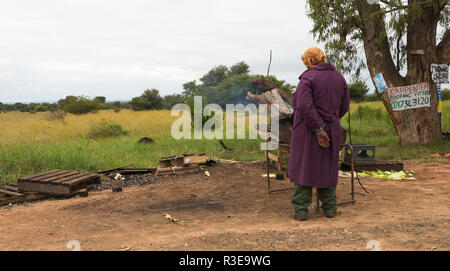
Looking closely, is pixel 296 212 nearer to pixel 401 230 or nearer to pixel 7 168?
pixel 401 230

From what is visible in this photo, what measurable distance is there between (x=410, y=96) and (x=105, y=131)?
11936 mm

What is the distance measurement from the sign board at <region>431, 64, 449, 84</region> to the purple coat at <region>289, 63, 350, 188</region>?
7586 millimetres

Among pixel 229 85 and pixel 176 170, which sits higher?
pixel 229 85

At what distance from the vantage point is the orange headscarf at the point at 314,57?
417 centimetres

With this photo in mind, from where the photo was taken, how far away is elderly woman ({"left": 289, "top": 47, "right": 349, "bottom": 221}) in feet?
13.1

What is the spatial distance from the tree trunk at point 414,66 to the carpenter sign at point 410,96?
13cm

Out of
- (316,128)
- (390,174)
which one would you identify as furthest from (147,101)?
(316,128)

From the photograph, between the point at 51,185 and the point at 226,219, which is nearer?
the point at 226,219

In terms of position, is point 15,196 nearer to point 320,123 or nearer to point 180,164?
→ point 180,164

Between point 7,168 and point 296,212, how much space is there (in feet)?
22.2

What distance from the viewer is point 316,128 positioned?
3951 mm

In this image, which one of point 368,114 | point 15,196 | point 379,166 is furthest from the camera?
point 368,114

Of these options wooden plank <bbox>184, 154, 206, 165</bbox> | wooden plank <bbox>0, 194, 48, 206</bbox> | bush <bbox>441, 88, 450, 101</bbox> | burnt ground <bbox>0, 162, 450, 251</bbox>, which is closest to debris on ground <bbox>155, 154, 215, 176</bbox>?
wooden plank <bbox>184, 154, 206, 165</bbox>

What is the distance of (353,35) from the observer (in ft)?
38.0
